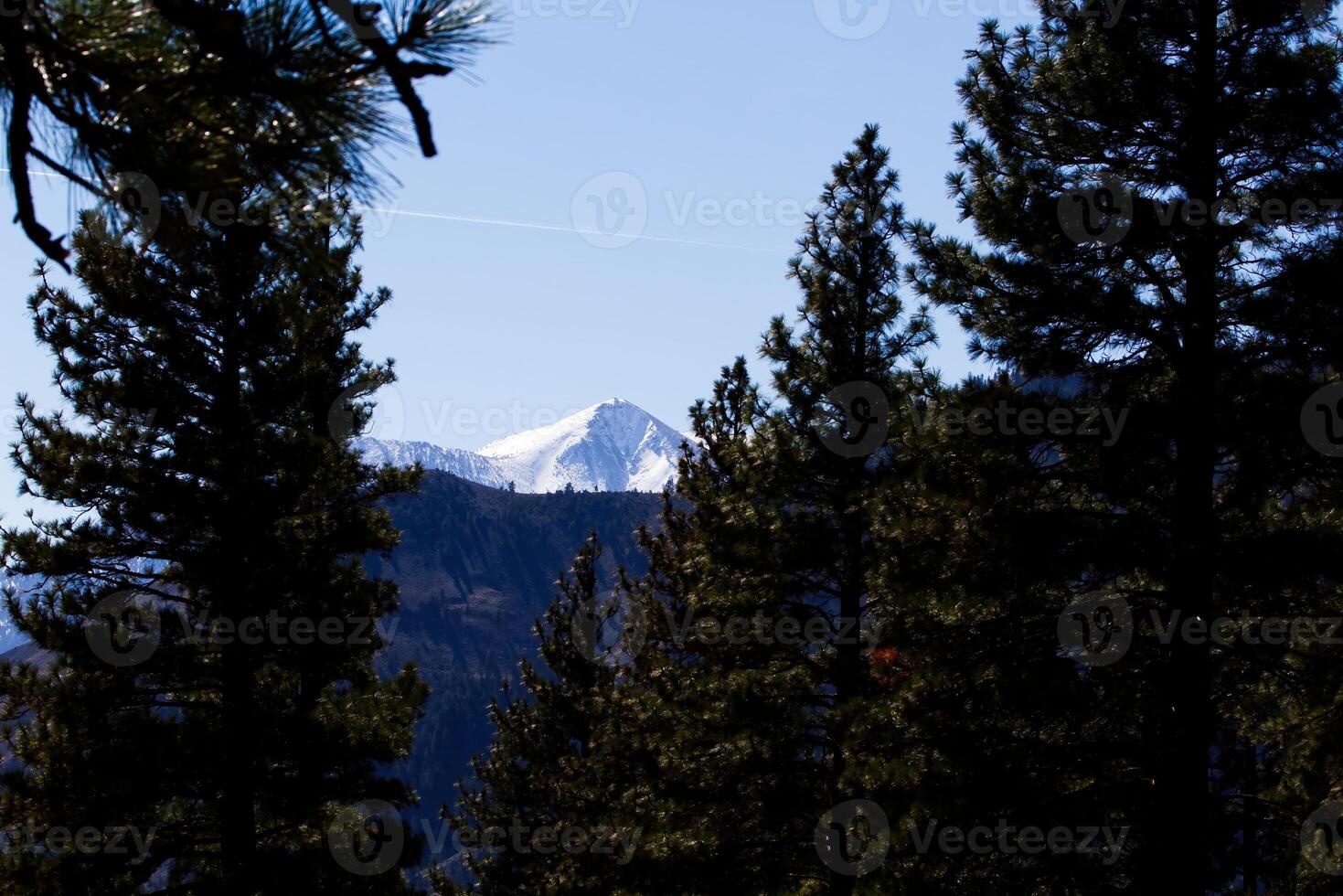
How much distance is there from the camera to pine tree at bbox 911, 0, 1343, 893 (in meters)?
→ 9.34

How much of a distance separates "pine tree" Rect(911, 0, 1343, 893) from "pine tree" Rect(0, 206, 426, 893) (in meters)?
8.28

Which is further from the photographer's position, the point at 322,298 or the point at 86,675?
the point at 322,298

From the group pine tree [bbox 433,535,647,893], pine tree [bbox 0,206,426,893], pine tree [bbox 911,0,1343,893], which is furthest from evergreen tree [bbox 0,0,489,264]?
pine tree [bbox 433,535,647,893]

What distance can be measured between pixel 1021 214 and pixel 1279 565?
396 centimetres

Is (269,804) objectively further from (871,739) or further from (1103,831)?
(1103,831)

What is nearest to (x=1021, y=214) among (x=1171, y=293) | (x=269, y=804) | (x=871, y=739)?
(x=1171, y=293)

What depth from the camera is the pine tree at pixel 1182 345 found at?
9336mm

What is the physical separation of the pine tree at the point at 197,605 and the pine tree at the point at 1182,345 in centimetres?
828

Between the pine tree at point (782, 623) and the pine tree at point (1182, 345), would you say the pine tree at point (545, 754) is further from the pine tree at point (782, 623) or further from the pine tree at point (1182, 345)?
the pine tree at point (1182, 345)

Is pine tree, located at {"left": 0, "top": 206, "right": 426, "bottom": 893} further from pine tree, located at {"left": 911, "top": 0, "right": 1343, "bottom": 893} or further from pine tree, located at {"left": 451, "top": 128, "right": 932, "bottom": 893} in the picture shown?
pine tree, located at {"left": 911, "top": 0, "right": 1343, "bottom": 893}

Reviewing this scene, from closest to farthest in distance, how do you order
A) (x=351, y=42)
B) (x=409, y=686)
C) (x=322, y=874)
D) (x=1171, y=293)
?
(x=351, y=42), (x=1171, y=293), (x=322, y=874), (x=409, y=686)

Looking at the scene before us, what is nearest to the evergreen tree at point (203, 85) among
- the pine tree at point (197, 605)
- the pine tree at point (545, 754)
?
the pine tree at point (197, 605)

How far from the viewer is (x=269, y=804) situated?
13.8 m

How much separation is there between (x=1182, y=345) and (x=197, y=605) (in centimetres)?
1188
